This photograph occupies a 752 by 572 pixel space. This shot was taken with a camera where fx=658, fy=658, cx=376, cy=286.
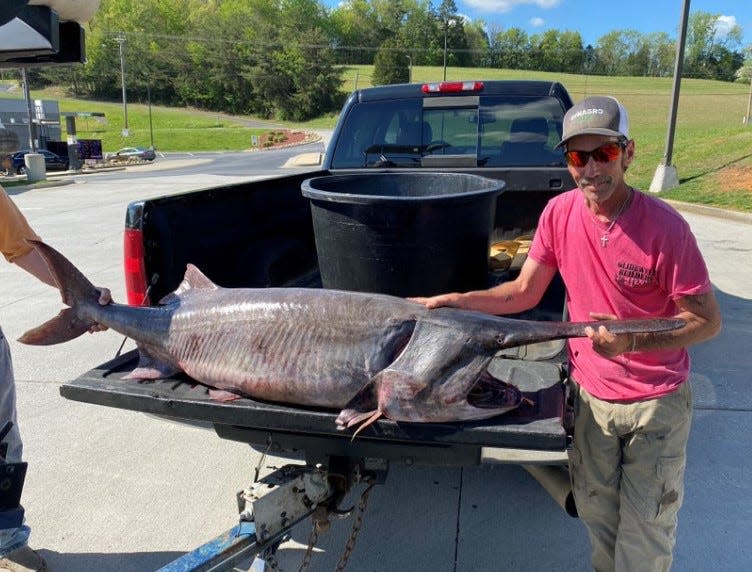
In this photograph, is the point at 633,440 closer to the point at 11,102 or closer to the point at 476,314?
the point at 476,314

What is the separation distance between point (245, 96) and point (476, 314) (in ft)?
347

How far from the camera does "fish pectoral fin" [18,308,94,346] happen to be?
2.65m

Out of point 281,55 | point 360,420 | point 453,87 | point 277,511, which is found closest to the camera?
point 360,420

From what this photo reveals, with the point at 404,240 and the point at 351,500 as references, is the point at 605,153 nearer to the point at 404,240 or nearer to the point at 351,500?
the point at 404,240

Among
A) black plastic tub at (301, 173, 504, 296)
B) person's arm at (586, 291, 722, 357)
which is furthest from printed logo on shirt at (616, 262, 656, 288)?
black plastic tub at (301, 173, 504, 296)

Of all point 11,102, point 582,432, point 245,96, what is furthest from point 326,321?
point 245,96

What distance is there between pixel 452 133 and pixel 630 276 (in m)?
3.08

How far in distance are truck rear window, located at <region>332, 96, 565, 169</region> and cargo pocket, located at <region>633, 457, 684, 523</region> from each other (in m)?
2.88

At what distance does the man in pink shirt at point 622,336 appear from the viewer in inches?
82.7

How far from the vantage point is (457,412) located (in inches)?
83.4

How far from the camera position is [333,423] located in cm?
219

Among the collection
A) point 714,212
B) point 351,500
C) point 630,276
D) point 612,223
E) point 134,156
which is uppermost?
point 612,223

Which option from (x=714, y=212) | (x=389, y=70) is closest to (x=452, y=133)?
(x=714, y=212)

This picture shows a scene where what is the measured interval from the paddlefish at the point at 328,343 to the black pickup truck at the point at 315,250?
7cm
